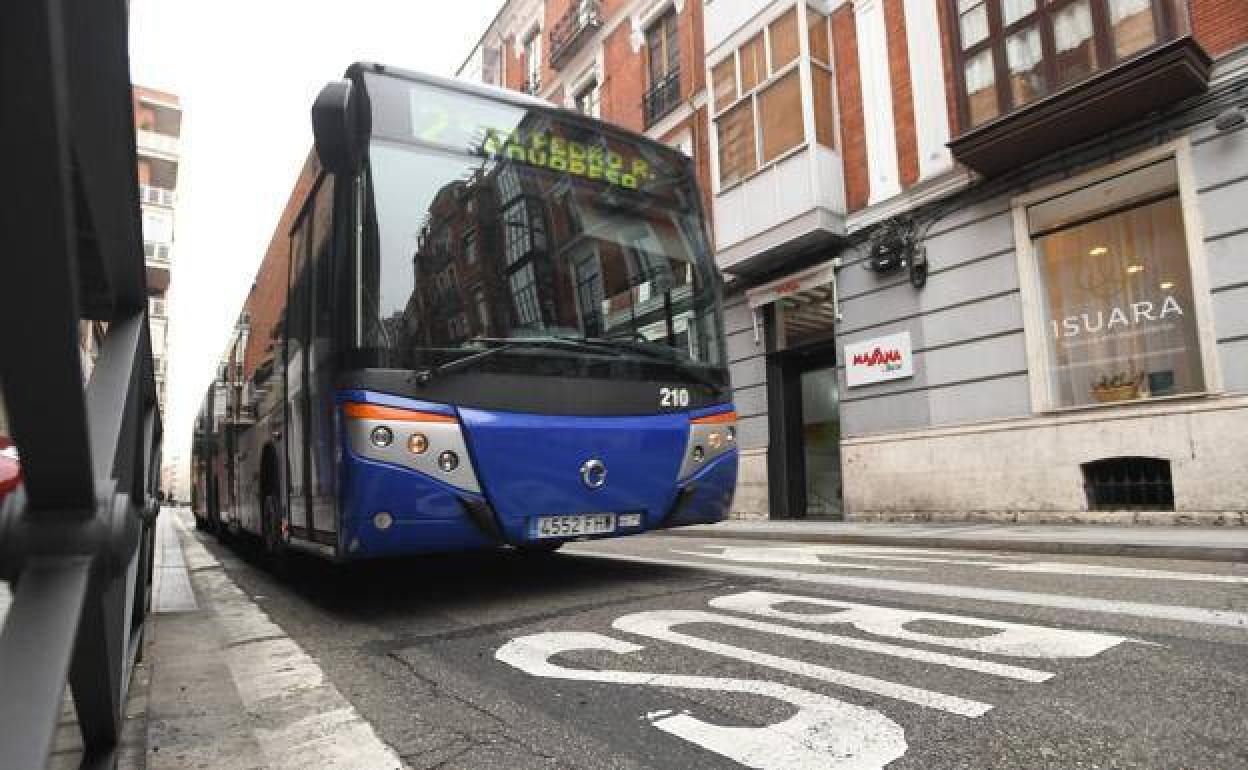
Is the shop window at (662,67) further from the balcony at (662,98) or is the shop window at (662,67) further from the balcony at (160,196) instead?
the balcony at (160,196)

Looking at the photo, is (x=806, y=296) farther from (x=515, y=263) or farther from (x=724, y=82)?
(x=515, y=263)

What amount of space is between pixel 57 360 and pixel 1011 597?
4.49 meters

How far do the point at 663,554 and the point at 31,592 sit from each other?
658cm

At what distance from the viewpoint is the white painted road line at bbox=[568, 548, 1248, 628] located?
12.0ft

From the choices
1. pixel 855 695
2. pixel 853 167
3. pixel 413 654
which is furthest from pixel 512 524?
pixel 853 167

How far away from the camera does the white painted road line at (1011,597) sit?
3646mm

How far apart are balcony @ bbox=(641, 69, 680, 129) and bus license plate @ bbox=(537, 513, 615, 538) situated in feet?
46.7

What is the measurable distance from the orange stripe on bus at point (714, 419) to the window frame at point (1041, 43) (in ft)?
23.0

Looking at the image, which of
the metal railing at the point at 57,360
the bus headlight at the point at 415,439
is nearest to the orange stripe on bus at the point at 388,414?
the bus headlight at the point at 415,439

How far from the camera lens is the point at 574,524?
4.46m

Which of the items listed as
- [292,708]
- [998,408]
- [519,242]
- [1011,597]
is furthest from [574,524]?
[998,408]

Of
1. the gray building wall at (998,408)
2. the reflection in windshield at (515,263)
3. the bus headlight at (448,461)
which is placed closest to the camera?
the bus headlight at (448,461)

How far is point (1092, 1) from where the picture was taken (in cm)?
947

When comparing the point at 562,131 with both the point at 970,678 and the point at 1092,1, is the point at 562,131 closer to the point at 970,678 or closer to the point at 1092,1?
the point at 970,678
